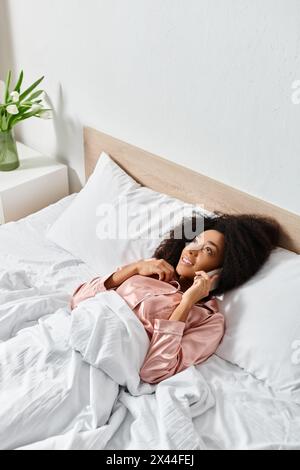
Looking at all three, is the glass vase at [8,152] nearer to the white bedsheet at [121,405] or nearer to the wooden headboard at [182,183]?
the wooden headboard at [182,183]

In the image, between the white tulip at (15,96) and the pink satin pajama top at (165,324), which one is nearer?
the pink satin pajama top at (165,324)

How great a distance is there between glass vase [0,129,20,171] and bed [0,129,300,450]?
800 mm

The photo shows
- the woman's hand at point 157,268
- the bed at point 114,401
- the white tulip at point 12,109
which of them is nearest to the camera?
the bed at point 114,401

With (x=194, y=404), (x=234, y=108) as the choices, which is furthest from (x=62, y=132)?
(x=194, y=404)

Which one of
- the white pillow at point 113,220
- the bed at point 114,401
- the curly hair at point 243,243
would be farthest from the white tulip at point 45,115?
the curly hair at point 243,243

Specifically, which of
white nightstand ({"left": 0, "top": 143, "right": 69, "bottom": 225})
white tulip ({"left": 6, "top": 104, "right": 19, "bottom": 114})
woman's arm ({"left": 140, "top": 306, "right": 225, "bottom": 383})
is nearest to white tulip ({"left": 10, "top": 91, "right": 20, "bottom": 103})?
white tulip ({"left": 6, "top": 104, "right": 19, "bottom": 114})

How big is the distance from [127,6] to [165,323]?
43.9 inches

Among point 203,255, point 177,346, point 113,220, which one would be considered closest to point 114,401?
point 177,346

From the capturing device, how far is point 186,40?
1.41m

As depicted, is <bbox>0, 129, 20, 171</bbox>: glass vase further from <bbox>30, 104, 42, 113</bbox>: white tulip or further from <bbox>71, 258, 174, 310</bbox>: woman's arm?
<bbox>71, 258, 174, 310</bbox>: woman's arm

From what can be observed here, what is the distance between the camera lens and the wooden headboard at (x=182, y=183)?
1.36 metres

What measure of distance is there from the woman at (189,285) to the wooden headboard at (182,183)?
0.04m

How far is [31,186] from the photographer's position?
1.99 meters

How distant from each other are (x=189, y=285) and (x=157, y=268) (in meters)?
0.12
